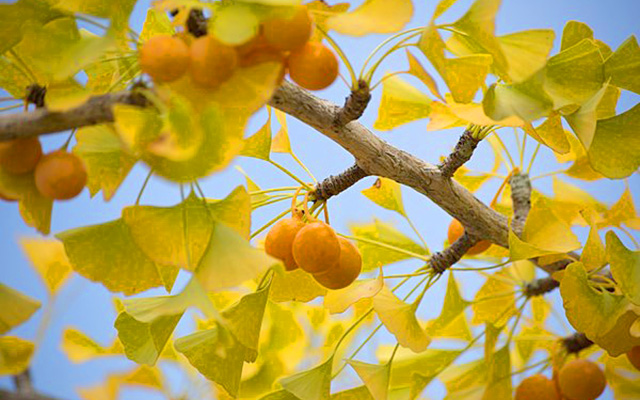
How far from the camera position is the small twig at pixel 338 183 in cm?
45

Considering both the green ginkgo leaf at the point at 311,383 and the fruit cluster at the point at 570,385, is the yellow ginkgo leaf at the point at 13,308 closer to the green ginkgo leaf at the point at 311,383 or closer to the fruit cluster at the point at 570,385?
the green ginkgo leaf at the point at 311,383

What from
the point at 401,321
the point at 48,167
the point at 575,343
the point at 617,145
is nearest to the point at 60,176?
the point at 48,167

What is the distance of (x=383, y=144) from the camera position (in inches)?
17.3

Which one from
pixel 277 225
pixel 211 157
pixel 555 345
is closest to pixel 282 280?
Answer: pixel 277 225

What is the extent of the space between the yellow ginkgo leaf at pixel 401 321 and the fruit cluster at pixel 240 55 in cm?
18

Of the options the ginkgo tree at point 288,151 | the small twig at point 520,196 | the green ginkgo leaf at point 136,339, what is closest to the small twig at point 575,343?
the ginkgo tree at point 288,151

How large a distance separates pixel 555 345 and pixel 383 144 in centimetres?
28

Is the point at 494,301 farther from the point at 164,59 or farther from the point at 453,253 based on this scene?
the point at 164,59

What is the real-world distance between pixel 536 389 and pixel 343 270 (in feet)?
0.78

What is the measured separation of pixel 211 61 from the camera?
30 cm

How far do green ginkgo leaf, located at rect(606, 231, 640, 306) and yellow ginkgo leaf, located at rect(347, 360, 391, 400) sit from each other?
0.55 ft

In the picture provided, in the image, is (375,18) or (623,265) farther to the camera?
(623,265)

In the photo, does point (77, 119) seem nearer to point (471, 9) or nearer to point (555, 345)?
point (471, 9)

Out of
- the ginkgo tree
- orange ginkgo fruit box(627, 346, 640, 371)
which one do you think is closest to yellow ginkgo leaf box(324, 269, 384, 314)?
the ginkgo tree
